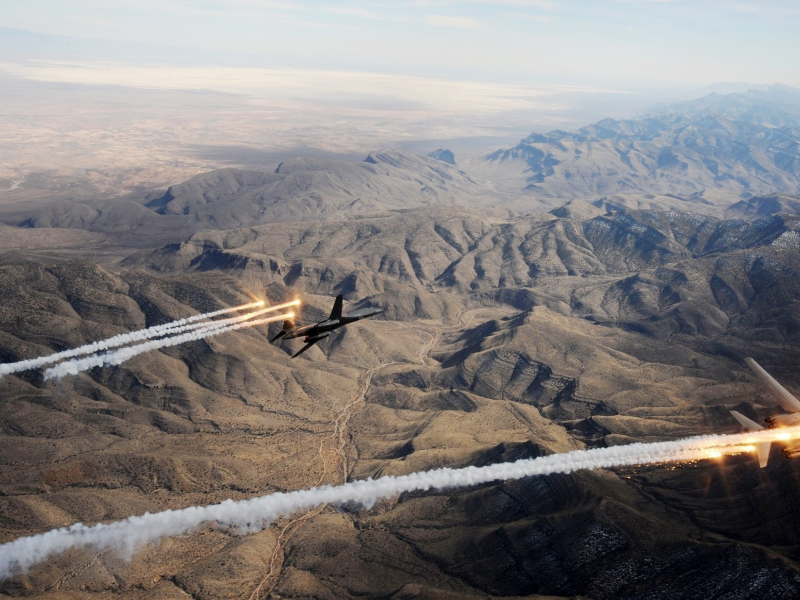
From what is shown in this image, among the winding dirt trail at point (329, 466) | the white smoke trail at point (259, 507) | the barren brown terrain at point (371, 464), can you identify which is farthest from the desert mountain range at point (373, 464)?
the white smoke trail at point (259, 507)

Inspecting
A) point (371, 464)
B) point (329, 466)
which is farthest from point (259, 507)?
point (371, 464)

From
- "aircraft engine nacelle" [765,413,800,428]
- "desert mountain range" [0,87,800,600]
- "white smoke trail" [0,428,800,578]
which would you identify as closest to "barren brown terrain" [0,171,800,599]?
"desert mountain range" [0,87,800,600]

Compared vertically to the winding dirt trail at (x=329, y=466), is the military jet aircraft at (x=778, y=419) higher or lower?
higher

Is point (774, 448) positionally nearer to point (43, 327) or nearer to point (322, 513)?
point (322, 513)

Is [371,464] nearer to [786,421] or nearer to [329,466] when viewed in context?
[329,466]

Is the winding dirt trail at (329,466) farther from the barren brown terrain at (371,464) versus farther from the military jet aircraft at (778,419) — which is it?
the military jet aircraft at (778,419)

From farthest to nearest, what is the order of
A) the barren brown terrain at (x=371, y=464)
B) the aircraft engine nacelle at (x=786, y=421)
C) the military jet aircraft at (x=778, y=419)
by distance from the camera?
1. the barren brown terrain at (x=371, y=464)
2. the aircraft engine nacelle at (x=786, y=421)
3. the military jet aircraft at (x=778, y=419)

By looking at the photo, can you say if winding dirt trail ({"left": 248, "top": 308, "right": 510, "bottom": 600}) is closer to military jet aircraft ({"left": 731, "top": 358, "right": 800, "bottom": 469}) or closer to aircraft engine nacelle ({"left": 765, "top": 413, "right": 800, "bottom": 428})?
military jet aircraft ({"left": 731, "top": 358, "right": 800, "bottom": 469})

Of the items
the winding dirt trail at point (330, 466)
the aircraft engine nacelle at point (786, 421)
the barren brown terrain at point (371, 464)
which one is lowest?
the winding dirt trail at point (330, 466)
